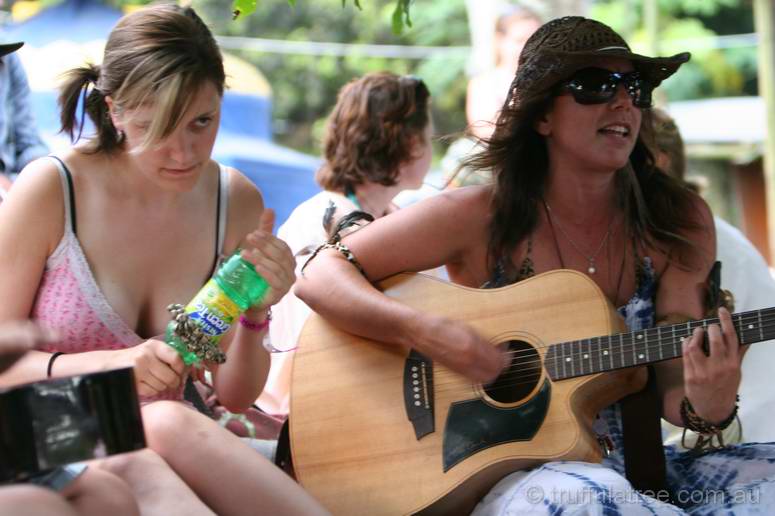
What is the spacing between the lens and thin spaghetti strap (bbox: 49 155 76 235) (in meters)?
2.69

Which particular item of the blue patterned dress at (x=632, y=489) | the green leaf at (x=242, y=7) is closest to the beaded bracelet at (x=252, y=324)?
the blue patterned dress at (x=632, y=489)

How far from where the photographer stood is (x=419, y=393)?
2816mm

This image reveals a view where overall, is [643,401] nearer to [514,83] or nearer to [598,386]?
[598,386]

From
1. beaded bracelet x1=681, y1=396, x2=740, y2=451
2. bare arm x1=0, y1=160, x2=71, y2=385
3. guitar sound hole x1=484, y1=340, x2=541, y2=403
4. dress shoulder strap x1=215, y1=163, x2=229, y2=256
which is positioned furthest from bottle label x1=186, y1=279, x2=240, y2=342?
beaded bracelet x1=681, y1=396, x2=740, y2=451

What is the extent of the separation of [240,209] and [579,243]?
37.4 inches

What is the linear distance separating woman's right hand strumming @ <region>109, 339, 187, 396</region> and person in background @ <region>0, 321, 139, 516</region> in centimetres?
46

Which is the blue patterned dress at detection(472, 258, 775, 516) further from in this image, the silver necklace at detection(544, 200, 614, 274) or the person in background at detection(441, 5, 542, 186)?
the person in background at detection(441, 5, 542, 186)

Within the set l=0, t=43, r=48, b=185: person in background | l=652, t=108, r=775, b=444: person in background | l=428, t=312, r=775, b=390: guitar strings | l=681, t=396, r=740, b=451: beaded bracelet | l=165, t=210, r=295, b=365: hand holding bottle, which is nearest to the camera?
l=165, t=210, r=295, b=365: hand holding bottle

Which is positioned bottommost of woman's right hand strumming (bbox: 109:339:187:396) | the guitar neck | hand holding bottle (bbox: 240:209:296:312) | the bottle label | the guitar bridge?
the guitar bridge

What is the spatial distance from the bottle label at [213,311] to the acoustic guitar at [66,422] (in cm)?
65

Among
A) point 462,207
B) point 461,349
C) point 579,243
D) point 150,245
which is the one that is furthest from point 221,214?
point 579,243

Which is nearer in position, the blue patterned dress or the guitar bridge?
the blue patterned dress

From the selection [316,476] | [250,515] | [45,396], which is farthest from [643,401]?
[45,396]

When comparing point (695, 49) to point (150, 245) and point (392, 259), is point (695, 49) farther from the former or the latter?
point (150, 245)
